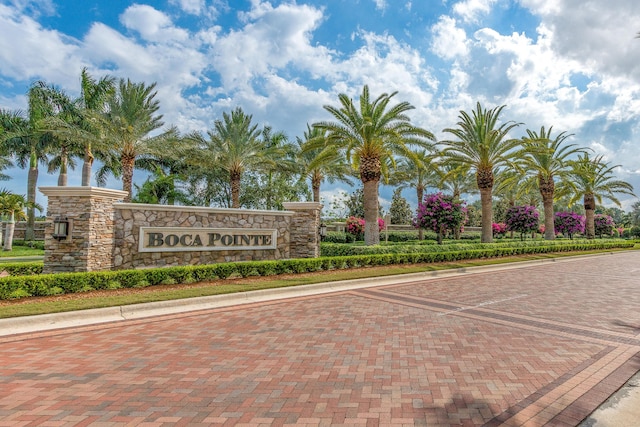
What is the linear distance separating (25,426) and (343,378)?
3332mm

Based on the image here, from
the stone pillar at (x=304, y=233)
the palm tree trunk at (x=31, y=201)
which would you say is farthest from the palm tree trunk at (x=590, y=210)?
the palm tree trunk at (x=31, y=201)

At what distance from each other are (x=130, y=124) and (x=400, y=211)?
37711 millimetres

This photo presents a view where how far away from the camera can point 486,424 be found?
3682 mm

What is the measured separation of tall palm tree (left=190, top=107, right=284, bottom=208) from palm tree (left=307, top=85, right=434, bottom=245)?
10.4m

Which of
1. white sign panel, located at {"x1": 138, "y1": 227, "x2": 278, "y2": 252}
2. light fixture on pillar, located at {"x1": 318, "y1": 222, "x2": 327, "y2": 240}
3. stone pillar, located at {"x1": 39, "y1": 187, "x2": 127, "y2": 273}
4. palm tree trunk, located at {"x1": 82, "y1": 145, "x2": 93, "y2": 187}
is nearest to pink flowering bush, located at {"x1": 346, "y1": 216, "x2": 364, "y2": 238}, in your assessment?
light fixture on pillar, located at {"x1": 318, "y1": 222, "x2": 327, "y2": 240}

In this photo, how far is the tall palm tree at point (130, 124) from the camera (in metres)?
23.9

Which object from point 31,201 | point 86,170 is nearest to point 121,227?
point 86,170

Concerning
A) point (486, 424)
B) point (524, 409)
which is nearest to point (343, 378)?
point (486, 424)

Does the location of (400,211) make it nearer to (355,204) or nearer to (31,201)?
(355,204)

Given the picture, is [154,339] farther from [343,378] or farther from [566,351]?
[566,351]

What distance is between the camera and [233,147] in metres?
29.0

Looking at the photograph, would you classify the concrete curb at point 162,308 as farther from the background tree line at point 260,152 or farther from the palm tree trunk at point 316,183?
the palm tree trunk at point 316,183

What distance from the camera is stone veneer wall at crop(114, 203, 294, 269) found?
39.5 feet

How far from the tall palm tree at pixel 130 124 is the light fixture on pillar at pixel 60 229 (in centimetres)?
1453
